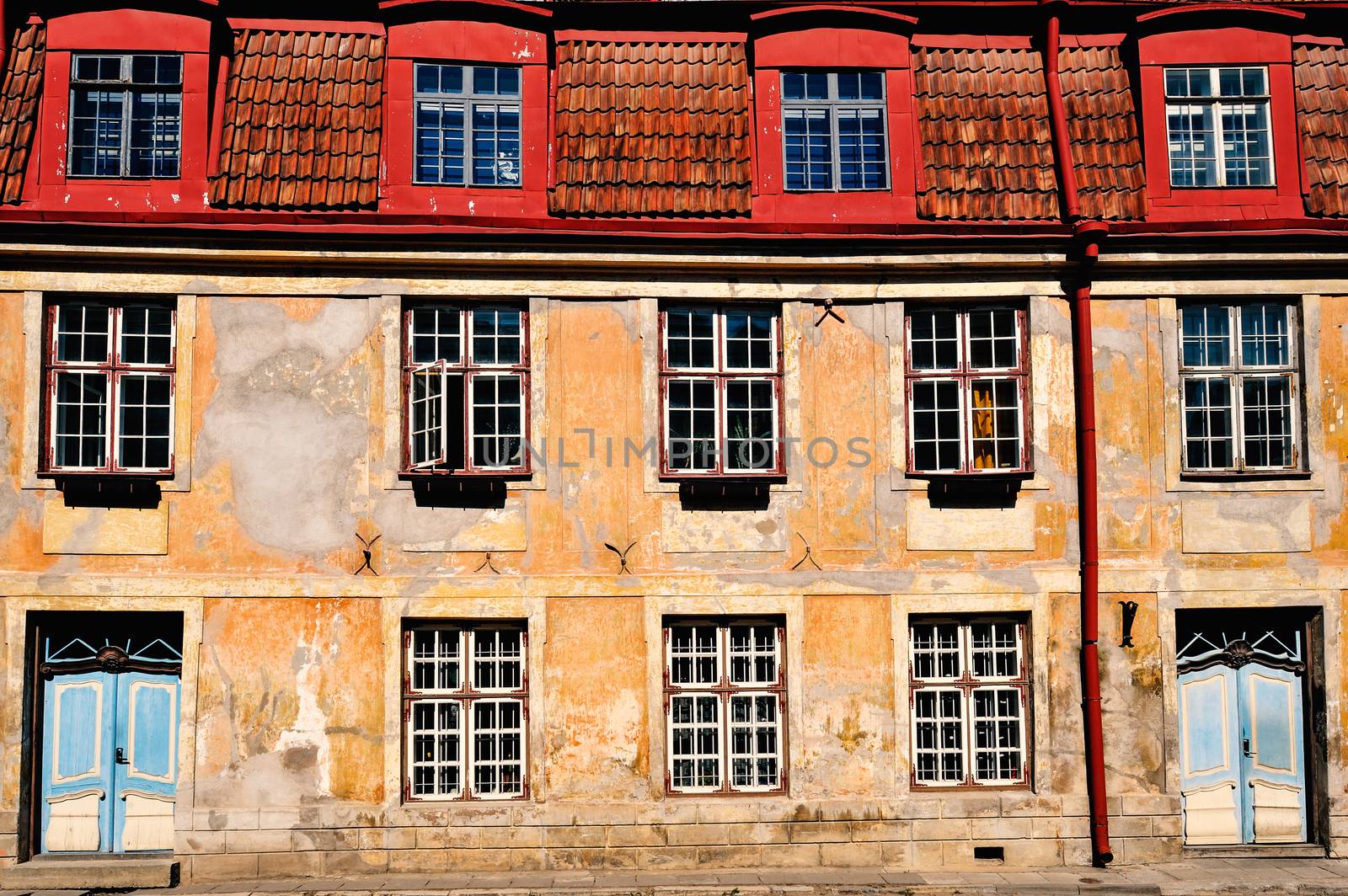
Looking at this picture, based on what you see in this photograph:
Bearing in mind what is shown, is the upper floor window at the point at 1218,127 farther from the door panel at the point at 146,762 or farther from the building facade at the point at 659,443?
the door panel at the point at 146,762

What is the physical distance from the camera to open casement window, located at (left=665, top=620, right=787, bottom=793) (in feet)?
41.9

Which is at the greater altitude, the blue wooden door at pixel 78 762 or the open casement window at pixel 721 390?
the open casement window at pixel 721 390

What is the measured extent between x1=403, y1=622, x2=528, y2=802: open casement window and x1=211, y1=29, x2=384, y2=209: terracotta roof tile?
4.41 metres

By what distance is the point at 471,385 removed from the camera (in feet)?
42.3

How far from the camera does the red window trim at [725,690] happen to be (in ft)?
41.8

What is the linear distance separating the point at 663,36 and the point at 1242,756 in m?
9.49

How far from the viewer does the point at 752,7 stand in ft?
44.0

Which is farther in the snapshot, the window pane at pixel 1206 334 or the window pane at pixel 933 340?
the window pane at pixel 1206 334

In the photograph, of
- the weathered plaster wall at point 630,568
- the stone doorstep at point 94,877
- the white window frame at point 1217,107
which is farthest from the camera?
the white window frame at point 1217,107

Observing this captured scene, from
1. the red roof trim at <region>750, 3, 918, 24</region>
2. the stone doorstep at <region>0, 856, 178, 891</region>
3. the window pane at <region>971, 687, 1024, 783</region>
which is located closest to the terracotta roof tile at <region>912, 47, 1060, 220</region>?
the red roof trim at <region>750, 3, 918, 24</region>

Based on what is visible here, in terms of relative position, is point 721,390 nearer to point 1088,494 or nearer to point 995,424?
point 995,424

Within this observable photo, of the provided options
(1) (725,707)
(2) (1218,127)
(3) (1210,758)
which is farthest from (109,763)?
(2) (1218,127)

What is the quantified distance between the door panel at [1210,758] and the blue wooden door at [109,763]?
395 inches

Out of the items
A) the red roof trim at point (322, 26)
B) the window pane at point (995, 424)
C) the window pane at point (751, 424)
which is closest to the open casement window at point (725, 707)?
the window pane at point (751, 424)
